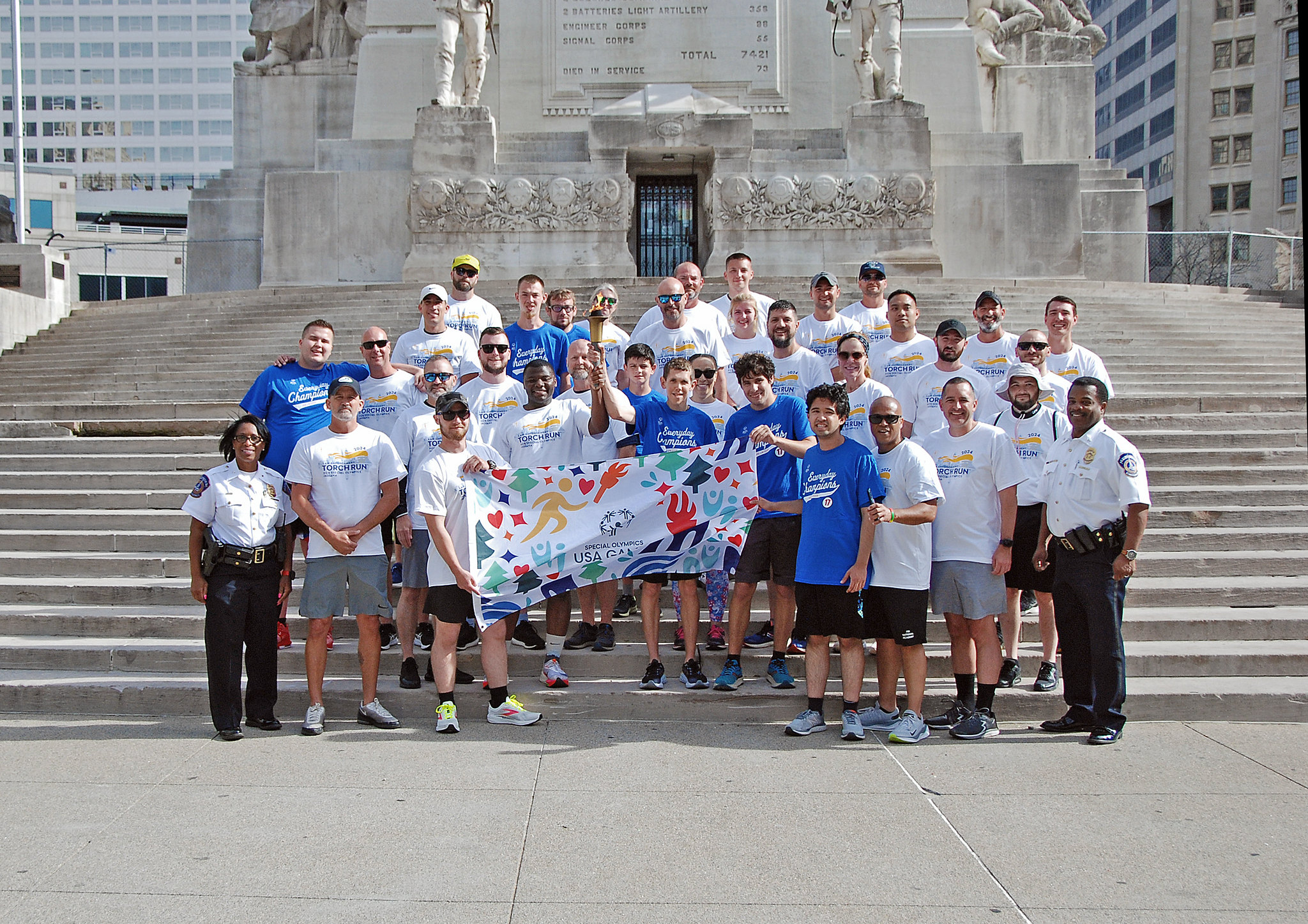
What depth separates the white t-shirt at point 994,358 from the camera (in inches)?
332

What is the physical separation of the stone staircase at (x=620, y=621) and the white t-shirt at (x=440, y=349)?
1.95 m

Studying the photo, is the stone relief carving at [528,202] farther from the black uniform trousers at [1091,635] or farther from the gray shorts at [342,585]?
the black uniform trousers at [1091,635]

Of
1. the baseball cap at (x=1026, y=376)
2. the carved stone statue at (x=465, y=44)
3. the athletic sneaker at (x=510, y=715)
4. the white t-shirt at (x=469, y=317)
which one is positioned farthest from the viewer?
the carved stone statue at (x=465, y=44)

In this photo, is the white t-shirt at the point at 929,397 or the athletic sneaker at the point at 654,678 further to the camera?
the white t-shirt at the point at 929,397

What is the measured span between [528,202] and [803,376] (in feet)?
43.4

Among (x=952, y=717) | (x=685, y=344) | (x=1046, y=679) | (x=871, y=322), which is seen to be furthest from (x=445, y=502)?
(x=871, y=322)

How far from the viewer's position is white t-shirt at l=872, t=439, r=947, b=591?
6344 mm

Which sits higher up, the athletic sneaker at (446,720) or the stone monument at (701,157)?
the stone monument at (701,157)

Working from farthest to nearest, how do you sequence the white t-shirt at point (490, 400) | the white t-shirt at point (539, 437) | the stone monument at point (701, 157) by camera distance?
the stone monument at point (701, 157) → the white t-shirt at point (490, 400) → the white t-shirt at point (539, 437)

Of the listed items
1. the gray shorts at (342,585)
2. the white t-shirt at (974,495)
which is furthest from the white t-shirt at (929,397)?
the gray shorts at (342,585)

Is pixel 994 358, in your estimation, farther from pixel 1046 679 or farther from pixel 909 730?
pixel 909 730

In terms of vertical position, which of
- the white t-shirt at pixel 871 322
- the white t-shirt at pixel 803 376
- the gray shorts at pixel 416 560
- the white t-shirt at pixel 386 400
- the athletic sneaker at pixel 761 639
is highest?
the white t-shirt at pixel 871 322

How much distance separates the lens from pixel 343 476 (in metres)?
6.67

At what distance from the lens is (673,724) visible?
6.69 meters
